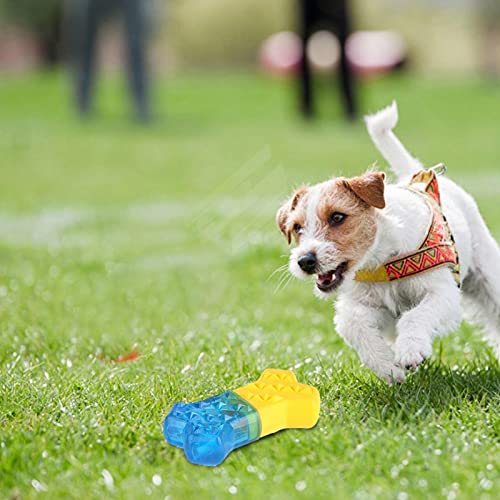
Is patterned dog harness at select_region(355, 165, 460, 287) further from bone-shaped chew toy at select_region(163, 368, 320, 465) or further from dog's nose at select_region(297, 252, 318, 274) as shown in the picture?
bone-shaped chew toy at select_region(163, 368, 320, 465)

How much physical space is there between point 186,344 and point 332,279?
1.40 metres

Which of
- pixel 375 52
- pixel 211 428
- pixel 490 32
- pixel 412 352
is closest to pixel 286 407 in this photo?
pixel 211 428

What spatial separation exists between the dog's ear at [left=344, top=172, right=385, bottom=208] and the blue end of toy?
0.96 m

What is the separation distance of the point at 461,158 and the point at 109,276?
26.8 ft

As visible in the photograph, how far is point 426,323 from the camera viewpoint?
3.75 m

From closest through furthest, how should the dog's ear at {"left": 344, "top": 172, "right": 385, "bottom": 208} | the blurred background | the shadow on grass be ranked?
1. the blurred background
2. the shadow on grass
3. the dog's ear at {"left": 344, "top": 172, "right": 385, "bottom": 208}

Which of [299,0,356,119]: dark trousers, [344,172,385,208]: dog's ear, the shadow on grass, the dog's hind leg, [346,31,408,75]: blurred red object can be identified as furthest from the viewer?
[346,31,408,75]: blurred red object

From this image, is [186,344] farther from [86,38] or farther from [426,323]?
[86,38]

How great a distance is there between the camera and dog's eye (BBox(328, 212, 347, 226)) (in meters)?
3.81

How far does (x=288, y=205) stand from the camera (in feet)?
13.3

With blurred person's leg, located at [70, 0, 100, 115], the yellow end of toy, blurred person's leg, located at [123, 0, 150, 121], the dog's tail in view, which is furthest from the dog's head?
blurred person's leg, located at [70, 0, 100, 115]

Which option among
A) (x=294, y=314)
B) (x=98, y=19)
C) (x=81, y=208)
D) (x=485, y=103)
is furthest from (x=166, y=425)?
(x=485, y=103)

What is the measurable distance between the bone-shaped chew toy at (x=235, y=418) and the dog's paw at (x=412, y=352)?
36 cm

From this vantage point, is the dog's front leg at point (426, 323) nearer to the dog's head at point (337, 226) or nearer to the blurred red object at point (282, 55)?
the dog's head at point (337, 226)
